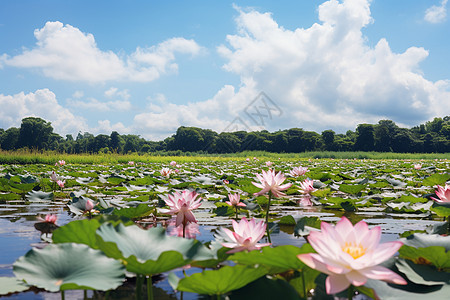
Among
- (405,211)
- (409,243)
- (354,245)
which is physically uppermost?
(354,245)

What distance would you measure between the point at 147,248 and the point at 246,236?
1.07 ft

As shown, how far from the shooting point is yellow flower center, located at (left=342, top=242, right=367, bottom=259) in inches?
26.3

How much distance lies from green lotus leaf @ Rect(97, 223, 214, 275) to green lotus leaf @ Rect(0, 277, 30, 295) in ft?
1.19

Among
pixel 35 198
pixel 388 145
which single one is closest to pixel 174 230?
A: pixel 35 198

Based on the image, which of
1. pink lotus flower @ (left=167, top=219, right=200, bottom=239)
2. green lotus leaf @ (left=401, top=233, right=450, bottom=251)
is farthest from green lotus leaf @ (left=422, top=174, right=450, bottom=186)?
pink lotus flower @ (left=167, top=219, right=200, bottom=239)

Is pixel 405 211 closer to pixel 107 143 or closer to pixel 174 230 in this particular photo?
pixel 174 230

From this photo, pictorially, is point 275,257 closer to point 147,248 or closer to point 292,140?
point 147,248

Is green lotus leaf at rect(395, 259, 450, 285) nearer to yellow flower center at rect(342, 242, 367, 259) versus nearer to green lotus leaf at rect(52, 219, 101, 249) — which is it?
yellow flower center at rect(342, 242, 367, 259)

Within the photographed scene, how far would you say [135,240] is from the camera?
84cm

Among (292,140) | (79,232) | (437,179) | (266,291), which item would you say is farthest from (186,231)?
(292,140)

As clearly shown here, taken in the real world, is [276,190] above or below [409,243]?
above

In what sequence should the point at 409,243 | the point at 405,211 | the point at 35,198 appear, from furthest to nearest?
1. the point at 35,198
2. the point at 405,211
3. the point at 409,243

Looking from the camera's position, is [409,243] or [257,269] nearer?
[257,269]

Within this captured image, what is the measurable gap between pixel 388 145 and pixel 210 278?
159 feet
